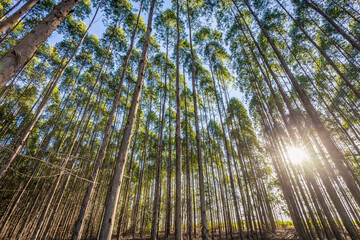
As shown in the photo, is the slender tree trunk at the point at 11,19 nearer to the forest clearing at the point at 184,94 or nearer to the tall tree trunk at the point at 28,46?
the tall tree trunk at the point at 28,46

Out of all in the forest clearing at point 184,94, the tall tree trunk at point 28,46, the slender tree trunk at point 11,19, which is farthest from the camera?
the forest clearing at point 184,94

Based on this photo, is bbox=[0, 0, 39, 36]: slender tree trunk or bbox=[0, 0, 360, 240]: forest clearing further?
bbox=[0, 0, 360, 240]: forest clearing

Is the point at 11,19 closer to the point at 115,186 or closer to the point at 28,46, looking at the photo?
the point at 28,46

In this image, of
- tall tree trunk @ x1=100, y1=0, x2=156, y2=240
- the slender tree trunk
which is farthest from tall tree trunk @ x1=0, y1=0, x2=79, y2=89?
tall tree trunk @ x1=100, y1=0, x2=156, y2=240

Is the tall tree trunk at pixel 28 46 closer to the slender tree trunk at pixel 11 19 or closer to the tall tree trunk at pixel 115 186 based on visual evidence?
the slender tree trunk at pixel 11 19

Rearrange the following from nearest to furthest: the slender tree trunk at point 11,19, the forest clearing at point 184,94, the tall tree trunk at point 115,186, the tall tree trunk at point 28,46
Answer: the tall tree trunk at point 28,46, the slender tree trunk at point 11,19, the tall tree trunk at point 115,186, the forest clearing at point 184,94

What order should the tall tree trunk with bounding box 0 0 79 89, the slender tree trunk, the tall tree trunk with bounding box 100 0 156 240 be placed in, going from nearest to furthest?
the tall tree trunk with bounding box 0 0 79 89
the slender tree trunk
the tall tree trunk with bounding box 100 0 156 240

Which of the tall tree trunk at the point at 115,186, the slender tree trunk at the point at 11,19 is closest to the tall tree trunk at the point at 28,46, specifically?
the slender tree trunk at the point at 11,19

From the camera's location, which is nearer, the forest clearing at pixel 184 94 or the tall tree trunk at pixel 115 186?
the tall tree trunk at pixel 115 186

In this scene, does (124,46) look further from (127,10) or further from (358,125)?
(358,125)

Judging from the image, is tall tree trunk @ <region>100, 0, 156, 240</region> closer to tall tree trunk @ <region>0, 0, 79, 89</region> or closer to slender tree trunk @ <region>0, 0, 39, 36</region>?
tall tree trunk @ <region>0, 0, 79, 89</region>

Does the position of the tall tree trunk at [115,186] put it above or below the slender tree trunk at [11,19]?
below

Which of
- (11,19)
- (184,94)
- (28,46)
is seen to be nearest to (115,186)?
(28,46)

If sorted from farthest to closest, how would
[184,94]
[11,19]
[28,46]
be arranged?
[184,94] < [11,19] < [28,46]
